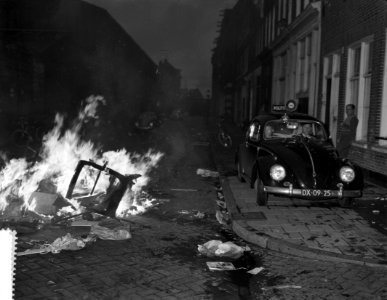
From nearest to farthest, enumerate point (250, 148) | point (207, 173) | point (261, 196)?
1. point (261, 196)
2. point (250, 148)
3. point (207, 173)

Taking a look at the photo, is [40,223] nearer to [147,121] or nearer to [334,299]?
[334,299]

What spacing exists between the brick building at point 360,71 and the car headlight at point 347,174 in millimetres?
2788

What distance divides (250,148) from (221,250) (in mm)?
A: 4236


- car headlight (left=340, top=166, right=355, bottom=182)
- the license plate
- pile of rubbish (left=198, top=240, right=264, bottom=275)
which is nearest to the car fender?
the license plate

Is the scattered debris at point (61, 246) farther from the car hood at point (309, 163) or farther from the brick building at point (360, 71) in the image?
the brick building at point (360, 71)

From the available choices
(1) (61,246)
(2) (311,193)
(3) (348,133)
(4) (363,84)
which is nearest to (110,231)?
(1) (61,246)

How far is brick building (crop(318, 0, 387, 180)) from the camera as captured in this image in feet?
34.0

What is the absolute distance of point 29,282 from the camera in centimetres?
446

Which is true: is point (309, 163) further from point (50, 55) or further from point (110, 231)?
point (50, 55)

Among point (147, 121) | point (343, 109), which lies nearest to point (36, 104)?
point (147, 121)

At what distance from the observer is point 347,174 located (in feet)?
24.9

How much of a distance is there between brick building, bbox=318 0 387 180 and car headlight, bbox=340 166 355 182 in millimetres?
2788

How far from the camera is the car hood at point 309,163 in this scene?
24.5 ft

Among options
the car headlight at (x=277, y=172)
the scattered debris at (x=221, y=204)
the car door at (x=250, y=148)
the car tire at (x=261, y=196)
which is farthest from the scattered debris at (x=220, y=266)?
the car door at (x=250, y=148)
